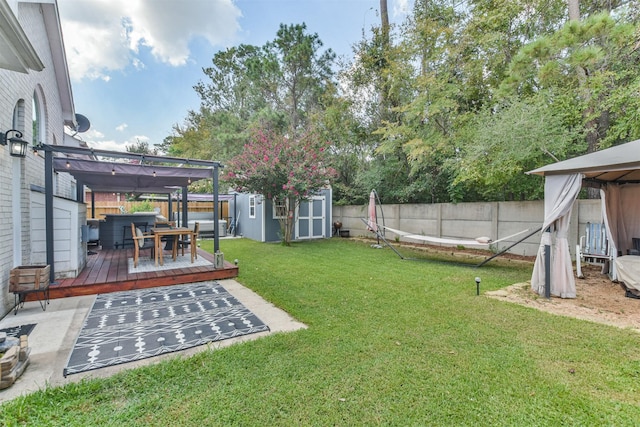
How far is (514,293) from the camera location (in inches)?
178

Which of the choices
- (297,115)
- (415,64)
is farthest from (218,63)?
(415,64)

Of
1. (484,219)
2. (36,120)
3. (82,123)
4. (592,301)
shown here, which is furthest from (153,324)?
(82,123)

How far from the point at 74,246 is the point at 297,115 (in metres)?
12.1

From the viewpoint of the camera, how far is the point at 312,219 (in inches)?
480

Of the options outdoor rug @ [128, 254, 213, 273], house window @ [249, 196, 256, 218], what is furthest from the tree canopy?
outdoor rug @ [128, 254, 213, 273]

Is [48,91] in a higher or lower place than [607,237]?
higher

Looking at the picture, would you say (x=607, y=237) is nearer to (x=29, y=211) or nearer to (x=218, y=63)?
(x=29, y=211)

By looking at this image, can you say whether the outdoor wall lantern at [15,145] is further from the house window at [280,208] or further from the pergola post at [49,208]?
the house window at [280,208]

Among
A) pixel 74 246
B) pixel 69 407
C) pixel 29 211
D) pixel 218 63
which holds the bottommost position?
pixel 69 407

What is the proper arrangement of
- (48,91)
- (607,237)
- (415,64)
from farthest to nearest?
1. (415,64)
2. (48,91)
3. (607,237)

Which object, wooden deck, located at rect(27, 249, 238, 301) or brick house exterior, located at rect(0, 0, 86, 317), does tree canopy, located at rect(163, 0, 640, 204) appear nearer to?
brick house exterior, located at rect(0, 0, 86, 317)

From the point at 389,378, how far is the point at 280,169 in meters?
7.70

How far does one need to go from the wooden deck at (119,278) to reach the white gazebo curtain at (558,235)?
17.0 feet

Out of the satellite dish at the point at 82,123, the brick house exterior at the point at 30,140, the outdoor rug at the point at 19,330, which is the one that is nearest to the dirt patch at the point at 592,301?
the outdoor rug at the point at 19,330
